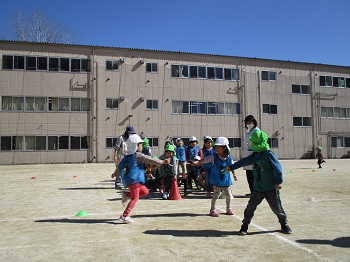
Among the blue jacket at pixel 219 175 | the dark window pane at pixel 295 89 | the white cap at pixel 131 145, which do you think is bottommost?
the blue jacket at pixel 219 175

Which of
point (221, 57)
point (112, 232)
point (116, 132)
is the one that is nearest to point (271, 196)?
point (112, 232)

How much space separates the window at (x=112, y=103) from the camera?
93.9ft

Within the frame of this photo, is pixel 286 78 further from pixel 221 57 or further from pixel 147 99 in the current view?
pixel 147 99

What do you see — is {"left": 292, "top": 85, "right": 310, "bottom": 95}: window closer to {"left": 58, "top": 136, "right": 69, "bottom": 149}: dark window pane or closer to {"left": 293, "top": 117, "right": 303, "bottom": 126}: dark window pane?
{"left": 293, "top": 117, "right": 303, "bottom": 126}: dark window pane

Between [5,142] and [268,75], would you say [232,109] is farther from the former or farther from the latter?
[5,142]

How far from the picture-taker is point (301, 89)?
3528 cm

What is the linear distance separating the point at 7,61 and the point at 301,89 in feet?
95.4

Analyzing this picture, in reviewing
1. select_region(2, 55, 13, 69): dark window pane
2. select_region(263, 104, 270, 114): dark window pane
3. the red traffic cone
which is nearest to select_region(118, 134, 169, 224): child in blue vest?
the red traffic cone

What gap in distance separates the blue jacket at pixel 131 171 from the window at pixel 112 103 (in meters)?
23.2

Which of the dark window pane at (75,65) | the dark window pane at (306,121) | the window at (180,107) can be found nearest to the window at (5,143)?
the dark window pane at (75,65)

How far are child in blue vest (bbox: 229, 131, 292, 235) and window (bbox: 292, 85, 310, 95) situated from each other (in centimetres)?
3223

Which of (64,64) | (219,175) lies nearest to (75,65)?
(64,64)

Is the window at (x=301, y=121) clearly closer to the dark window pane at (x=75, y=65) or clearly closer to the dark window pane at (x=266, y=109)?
the dark window pane at (x=266, y=109)

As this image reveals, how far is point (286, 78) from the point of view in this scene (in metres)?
34.7
